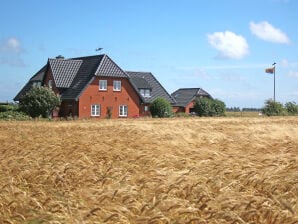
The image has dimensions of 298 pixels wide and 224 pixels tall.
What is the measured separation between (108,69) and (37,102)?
10.7m

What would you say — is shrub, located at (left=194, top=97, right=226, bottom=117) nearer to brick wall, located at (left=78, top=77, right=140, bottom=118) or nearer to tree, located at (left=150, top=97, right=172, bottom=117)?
tree, located at (left=150, top=97, right=172, bottom=117)

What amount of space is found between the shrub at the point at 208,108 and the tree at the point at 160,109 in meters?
9.68

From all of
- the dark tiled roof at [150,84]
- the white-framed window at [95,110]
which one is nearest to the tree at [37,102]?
the white-framed window at [95,110]

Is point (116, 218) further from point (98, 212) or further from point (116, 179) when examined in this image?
point (116, 179)

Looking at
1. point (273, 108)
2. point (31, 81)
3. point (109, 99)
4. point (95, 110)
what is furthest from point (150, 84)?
point (273, 108)

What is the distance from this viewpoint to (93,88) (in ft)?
180

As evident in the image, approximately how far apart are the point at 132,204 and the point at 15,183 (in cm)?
216

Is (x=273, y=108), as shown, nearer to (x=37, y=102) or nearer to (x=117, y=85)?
(x=117, y=85)

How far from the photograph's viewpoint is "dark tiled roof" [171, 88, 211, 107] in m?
77.6

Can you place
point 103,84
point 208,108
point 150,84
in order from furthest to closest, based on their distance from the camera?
point 208,108 < point 150,84 < point 103,84

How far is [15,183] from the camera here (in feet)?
20.1

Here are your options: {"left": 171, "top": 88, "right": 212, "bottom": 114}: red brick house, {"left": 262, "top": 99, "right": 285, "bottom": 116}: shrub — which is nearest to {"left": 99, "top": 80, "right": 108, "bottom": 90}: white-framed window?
{"left": 171, "top": 88, "right": 212, "bottom": 114}: red brick house

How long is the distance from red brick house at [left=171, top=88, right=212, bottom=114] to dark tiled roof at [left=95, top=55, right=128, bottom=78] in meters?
20.1

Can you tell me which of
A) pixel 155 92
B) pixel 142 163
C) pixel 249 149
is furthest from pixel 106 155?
pixel 155 92
